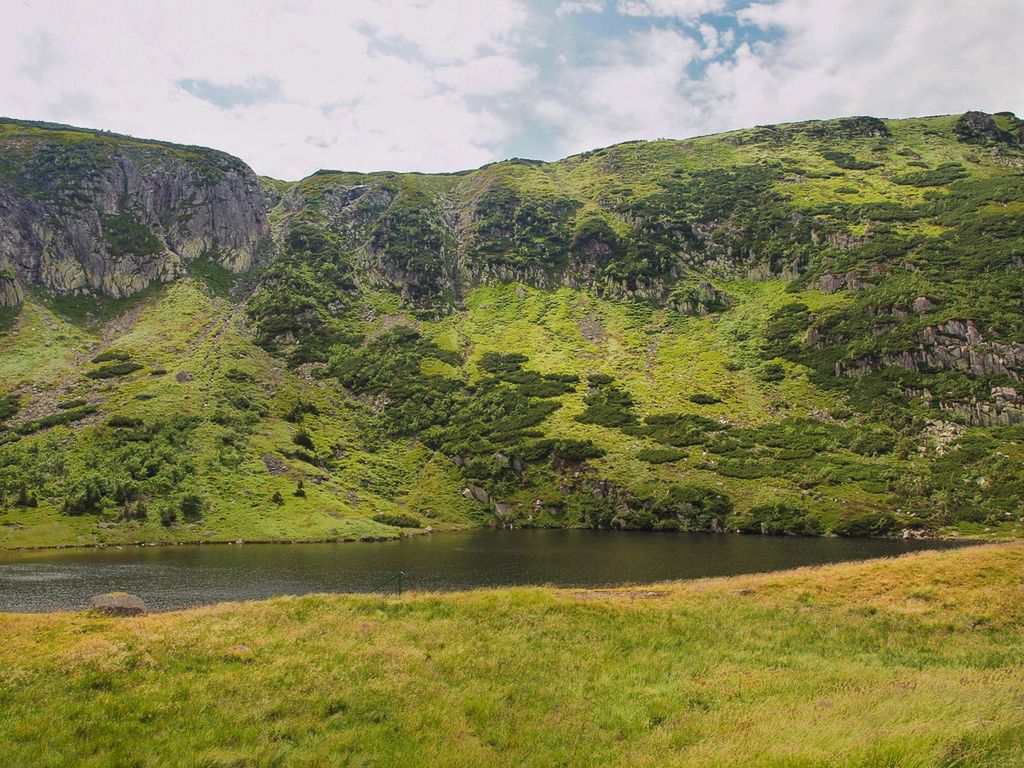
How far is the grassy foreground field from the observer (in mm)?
12805

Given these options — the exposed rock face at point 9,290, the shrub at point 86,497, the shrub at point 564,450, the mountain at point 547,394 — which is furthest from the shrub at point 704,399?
the exposed rock face at point 9,290

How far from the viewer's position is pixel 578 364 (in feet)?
520

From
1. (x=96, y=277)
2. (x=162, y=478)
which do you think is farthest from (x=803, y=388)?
(x=96, y=277)

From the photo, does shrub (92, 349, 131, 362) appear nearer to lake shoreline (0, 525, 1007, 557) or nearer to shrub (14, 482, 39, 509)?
shrub (14, 482, 39, 509)

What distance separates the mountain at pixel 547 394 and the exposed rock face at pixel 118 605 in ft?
205

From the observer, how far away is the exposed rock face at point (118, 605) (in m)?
27.7

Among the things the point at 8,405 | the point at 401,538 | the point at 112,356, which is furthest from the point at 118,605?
the point at 112,356

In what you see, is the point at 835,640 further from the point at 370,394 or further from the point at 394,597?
the point at 370,394

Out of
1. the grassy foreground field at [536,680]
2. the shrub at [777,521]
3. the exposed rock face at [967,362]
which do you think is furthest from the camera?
the exposed rock face at [967,362]

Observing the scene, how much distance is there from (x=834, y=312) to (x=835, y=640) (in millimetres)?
145609

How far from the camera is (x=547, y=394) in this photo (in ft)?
463

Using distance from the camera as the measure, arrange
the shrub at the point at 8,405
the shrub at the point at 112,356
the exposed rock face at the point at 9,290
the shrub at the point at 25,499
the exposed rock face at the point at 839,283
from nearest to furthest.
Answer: the shrub at the point at 25,499 < the shrub at the point at 8,405 < the shrub at the point at 112,356 < the exposed rock face at the point at 839,283 < the exposed rock face at the point at 9,290

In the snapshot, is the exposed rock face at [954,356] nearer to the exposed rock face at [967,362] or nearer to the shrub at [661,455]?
the exposed rock face at [967,362]

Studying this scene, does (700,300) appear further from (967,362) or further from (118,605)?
(118,605)
